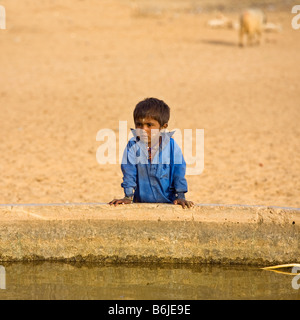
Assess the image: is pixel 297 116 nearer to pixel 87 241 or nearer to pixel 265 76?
pixel 265 76

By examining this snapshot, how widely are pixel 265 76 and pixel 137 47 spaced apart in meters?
4.24

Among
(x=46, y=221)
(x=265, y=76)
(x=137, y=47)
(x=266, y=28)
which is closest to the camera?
(x=46, y=221)

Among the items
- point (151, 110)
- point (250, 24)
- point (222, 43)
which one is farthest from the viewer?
point (222, 43)

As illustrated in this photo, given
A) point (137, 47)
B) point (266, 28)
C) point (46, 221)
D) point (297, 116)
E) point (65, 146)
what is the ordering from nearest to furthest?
point (46, 221) → point (65, 146) → point (297, 116) → point (137, 47) → point (266, 28)

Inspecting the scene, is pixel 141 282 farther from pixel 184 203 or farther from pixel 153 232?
pixel 184 203

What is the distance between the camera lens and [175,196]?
392 cm

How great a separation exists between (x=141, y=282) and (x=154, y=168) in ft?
2.21

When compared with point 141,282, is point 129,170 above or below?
above

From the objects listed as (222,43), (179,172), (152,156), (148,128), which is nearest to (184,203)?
(179,172)

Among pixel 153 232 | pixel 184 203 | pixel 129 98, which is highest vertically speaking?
pixel 129 98

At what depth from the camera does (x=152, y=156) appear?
12.4 feet

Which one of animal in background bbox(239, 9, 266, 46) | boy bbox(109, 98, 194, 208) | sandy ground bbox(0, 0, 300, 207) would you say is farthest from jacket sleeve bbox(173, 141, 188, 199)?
animal in background bbox(239, 9, 266, 46)

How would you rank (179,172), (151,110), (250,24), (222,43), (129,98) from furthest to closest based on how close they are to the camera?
(222,43)
(250,24)
(129,98)
(179,172)
(151,110)
